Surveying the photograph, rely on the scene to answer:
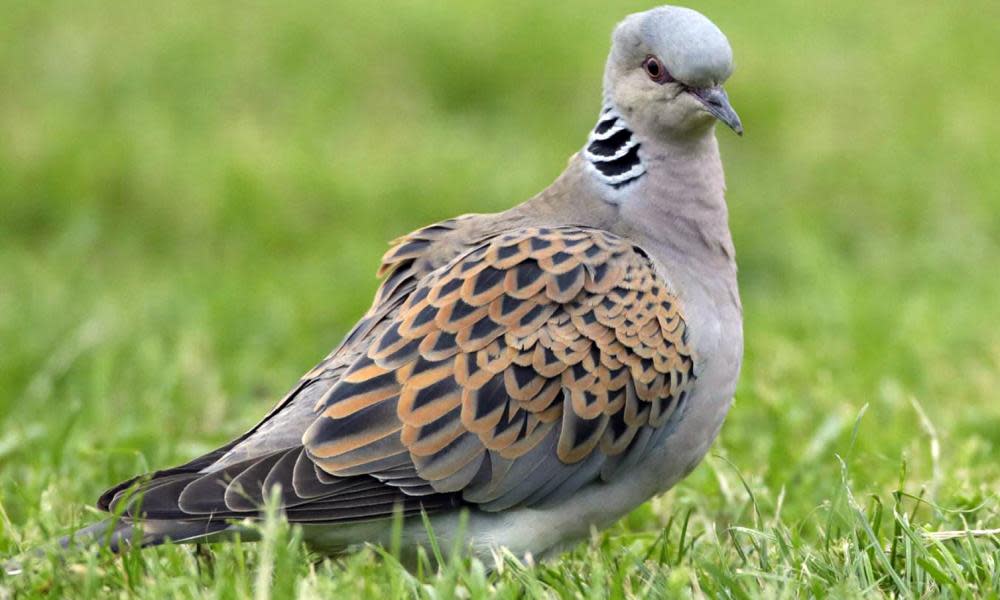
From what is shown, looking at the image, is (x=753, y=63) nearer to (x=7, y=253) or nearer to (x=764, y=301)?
(x=764, y=301)

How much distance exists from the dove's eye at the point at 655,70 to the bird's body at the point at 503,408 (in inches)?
3.9

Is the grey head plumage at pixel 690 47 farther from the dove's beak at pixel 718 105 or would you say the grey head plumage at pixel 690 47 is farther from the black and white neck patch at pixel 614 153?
the black and white neck patch at pixel 614 153

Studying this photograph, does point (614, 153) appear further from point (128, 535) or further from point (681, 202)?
point (128, 535)

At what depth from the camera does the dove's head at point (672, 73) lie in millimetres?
4480

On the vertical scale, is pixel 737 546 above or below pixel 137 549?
below

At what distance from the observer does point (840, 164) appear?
9.82m

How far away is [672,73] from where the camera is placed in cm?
453

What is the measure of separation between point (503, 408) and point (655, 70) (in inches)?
47.3

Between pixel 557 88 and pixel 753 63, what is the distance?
1336mm

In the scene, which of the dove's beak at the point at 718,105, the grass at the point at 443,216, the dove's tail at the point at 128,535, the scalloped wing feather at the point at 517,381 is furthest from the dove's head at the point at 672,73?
the dove's tail at the point at 128,535

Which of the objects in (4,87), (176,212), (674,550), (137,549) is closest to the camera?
(137,549)

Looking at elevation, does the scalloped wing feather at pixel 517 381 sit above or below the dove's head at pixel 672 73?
below

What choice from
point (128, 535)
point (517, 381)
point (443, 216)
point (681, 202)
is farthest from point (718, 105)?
point (443, 216)

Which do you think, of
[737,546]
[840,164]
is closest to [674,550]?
[737,546]
